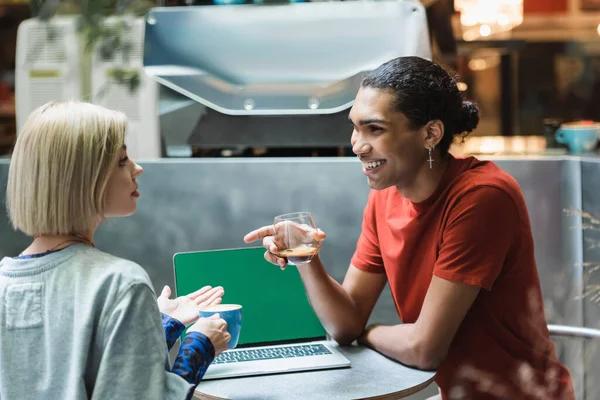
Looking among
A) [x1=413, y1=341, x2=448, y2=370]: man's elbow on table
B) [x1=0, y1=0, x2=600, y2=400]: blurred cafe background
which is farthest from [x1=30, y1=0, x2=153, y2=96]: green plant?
[x1=413, y1=341, x2=448, y2=370]: man's elbow on table

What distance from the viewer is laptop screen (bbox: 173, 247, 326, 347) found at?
1.84 meters

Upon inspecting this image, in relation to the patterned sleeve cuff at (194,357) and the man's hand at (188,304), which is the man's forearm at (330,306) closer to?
the man's hand at (188,304)

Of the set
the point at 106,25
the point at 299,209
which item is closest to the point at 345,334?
the point at 299,209

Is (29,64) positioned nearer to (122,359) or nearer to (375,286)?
(375,286)

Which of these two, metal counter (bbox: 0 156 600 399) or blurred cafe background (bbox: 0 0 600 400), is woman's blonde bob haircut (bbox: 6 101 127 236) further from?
metal counter (bbox: 0 156 600 399)

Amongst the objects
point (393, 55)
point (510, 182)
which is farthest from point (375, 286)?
point (393, 55)

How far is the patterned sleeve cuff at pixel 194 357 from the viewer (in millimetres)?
1229

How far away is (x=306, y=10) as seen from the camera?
2.56 metres

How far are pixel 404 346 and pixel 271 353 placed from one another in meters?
0.31

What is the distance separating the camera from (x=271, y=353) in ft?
5.69

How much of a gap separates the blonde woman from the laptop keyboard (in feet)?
1.58

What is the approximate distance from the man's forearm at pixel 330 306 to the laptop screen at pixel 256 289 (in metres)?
0.08


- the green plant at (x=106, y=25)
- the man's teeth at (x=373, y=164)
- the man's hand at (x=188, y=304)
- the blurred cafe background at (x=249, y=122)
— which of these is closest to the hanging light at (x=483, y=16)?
the blurred cafe background at (x=249, y=122)

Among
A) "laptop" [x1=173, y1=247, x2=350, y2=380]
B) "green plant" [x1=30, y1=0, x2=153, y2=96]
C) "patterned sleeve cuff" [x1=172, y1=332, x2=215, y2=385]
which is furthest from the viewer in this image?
"green plant" [x1=30, y1=0, x2=153, y2=96]
